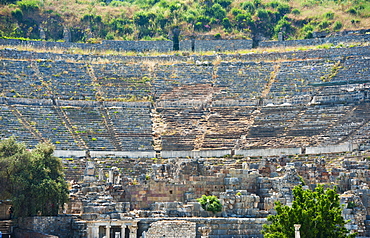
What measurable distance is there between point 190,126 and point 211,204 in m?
27.6

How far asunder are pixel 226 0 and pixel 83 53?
2389 centimetres

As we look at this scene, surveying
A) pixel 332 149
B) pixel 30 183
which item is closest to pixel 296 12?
pixel 332 149

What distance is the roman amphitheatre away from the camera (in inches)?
1177

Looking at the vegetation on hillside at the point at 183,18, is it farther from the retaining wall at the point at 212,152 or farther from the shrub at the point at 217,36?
the retaining wall at the point at 212,152

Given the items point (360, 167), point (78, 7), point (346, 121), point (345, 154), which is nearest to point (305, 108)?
point (346, 121)

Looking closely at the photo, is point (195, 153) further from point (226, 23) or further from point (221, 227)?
point (226, 23)

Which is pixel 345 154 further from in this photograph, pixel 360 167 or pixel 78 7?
pixel 78 7

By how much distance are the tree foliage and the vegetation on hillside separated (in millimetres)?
46461

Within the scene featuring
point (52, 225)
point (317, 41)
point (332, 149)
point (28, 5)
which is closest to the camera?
point (52, 225)

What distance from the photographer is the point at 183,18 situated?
8581cm

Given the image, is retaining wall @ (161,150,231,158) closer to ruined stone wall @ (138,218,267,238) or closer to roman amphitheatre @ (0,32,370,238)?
roman amphitheatre @ (0,32,370,238)

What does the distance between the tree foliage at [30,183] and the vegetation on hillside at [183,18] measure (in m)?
46.5

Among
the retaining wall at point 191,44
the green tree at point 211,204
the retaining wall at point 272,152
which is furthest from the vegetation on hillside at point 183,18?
the green tree at point 211,204

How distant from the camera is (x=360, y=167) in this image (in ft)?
123
